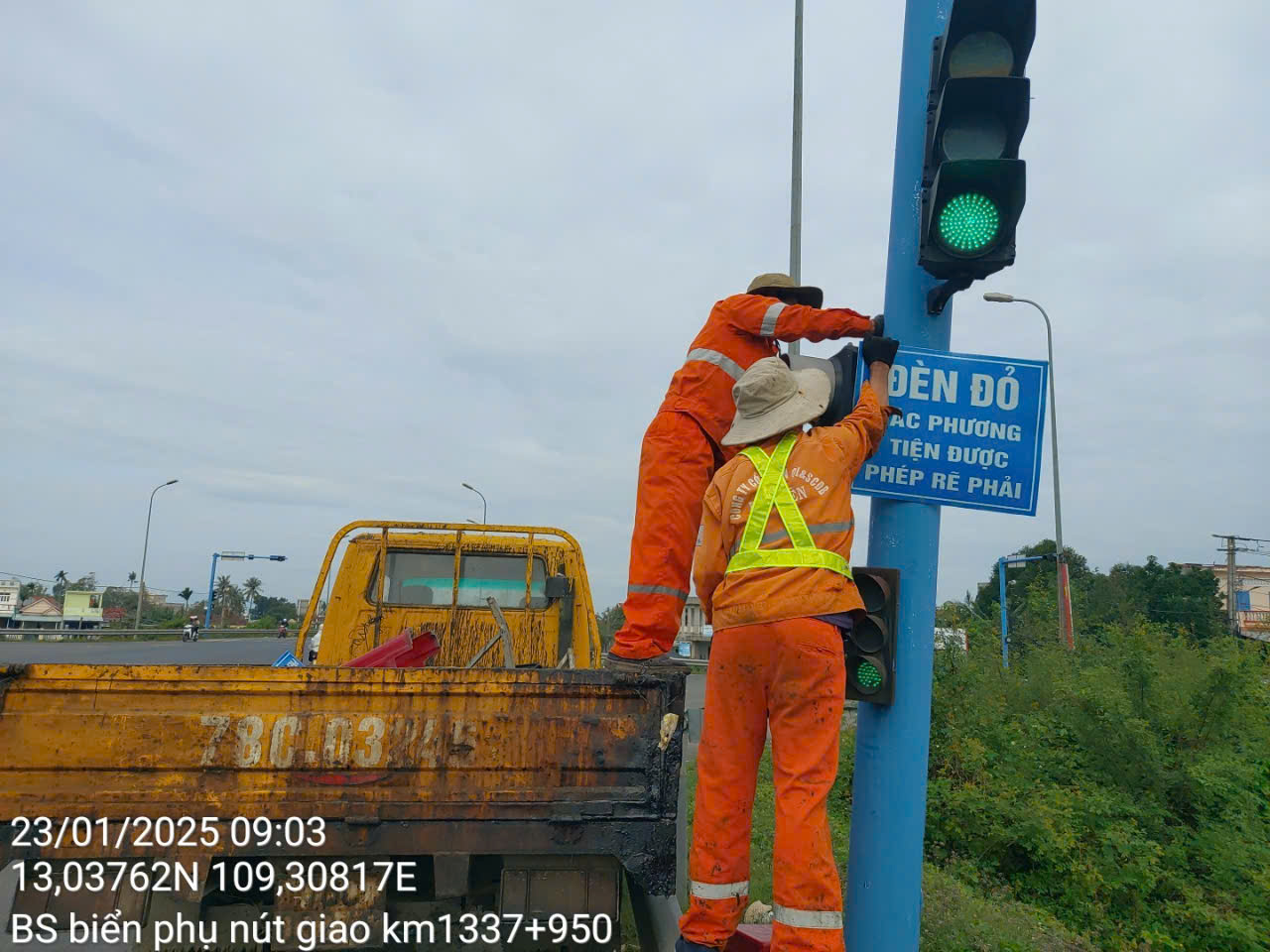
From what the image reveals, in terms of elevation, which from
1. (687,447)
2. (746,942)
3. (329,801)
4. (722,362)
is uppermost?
(722,362)

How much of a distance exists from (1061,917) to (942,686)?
3321 mm

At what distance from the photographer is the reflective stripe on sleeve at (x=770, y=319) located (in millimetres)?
3879

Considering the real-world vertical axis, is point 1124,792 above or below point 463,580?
below

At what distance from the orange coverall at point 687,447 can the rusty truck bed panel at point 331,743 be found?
428 millimetres

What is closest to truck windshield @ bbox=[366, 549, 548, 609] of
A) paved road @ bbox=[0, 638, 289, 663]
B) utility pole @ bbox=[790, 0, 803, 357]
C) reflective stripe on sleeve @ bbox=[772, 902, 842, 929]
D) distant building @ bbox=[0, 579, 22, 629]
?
utility pole @ bbox=[790, 0, 803, 357]

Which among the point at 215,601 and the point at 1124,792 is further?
the point at 215,601

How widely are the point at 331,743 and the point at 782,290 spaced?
2.71 m

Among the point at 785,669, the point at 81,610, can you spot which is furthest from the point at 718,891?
the point at 81,610

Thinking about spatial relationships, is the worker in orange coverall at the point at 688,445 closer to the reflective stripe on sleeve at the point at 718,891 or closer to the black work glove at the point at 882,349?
the black work glove at the point at 882,349

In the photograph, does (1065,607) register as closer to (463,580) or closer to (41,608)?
(463,580)

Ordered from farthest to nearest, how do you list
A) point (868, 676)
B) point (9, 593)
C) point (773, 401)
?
point (9, 593) < point (773, 401) < point (868, 676)

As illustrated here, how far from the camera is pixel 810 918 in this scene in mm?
2703

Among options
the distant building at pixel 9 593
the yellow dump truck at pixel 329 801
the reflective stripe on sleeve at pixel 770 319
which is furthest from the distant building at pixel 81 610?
the reflective stripe on sleeve at pixel 770 319

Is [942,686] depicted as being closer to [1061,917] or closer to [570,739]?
[1061,917]
